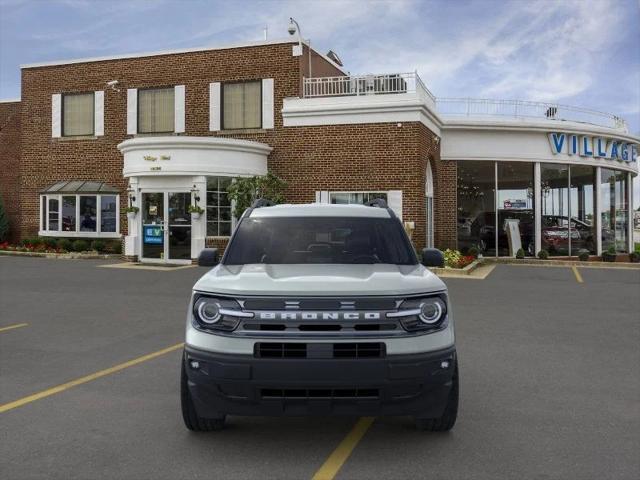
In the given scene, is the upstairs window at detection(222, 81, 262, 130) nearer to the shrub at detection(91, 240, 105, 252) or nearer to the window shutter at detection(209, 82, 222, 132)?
the window shutter at detection(209, 82, 222, 132)

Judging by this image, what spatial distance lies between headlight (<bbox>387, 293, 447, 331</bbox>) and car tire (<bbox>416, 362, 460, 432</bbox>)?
465 mm

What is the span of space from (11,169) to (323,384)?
90.3ft

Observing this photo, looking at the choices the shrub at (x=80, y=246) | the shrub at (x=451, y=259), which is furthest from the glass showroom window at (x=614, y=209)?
the shrub at (x=80, y=246)

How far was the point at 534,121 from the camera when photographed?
2328cm

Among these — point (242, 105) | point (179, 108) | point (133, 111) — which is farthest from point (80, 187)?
point (242, 105)

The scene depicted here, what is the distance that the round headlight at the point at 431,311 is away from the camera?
4.09 metres

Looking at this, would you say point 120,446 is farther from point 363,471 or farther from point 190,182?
point 190,182

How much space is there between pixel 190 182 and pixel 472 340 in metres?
13.8

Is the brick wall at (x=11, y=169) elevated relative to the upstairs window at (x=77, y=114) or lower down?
lower down

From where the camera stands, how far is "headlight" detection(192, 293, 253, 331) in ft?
13.2

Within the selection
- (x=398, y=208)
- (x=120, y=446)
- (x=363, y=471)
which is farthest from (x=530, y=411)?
(x=398, y=208)

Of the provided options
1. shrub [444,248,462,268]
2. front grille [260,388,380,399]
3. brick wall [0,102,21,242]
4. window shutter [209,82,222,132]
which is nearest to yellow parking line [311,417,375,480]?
front grille [260,388,380,399]

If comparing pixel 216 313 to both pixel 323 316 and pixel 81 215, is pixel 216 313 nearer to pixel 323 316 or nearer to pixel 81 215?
pixel 323 316

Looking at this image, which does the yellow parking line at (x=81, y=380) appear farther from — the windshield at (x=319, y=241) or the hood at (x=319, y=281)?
the hood at (x=319, y=281)
